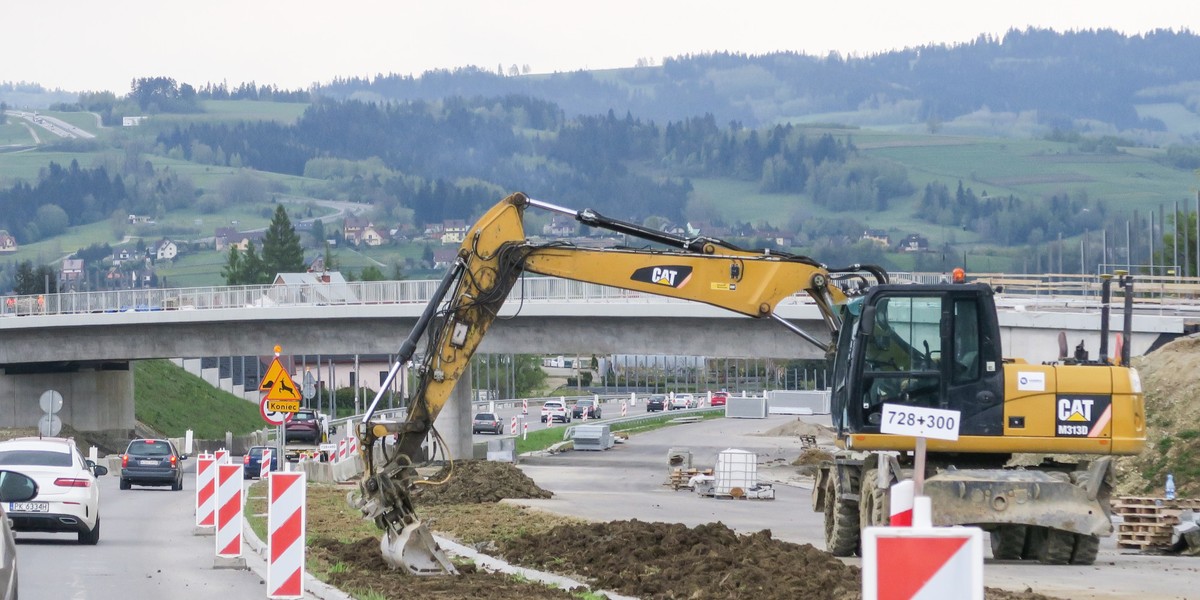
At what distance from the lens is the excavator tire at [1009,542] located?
20406 millimetres

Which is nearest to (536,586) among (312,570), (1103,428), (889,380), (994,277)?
(312,570)

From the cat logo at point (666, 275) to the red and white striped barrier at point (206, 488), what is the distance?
278 inches

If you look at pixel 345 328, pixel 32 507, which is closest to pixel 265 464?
pixel 345 328

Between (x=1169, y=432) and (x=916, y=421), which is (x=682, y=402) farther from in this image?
(x=916, y=421)

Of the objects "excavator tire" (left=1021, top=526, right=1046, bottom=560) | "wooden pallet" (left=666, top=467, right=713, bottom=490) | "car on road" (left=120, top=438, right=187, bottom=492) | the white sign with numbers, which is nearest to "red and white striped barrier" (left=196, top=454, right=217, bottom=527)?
"excavator tire" (left=1021, top=526, right=1046, bottom=560)

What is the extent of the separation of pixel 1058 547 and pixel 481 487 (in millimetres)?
18565

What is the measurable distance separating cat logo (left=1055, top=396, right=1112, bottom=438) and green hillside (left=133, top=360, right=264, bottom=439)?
6874 cm

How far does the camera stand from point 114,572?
20.0 meters

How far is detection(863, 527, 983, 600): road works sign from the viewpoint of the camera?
22.7ft

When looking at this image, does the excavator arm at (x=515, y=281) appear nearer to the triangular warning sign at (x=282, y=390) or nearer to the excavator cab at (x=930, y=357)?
the excavator cab at (x=930, y=357)

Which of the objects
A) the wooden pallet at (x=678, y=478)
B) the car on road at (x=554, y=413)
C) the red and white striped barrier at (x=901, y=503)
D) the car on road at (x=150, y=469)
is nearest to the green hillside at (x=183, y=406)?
the car on road at (x=554, y=413)

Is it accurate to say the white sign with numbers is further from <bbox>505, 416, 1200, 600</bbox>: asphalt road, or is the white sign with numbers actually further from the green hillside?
A: the green hillside

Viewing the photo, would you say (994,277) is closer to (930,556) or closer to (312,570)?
(312,570)

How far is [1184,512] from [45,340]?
5127 cm
